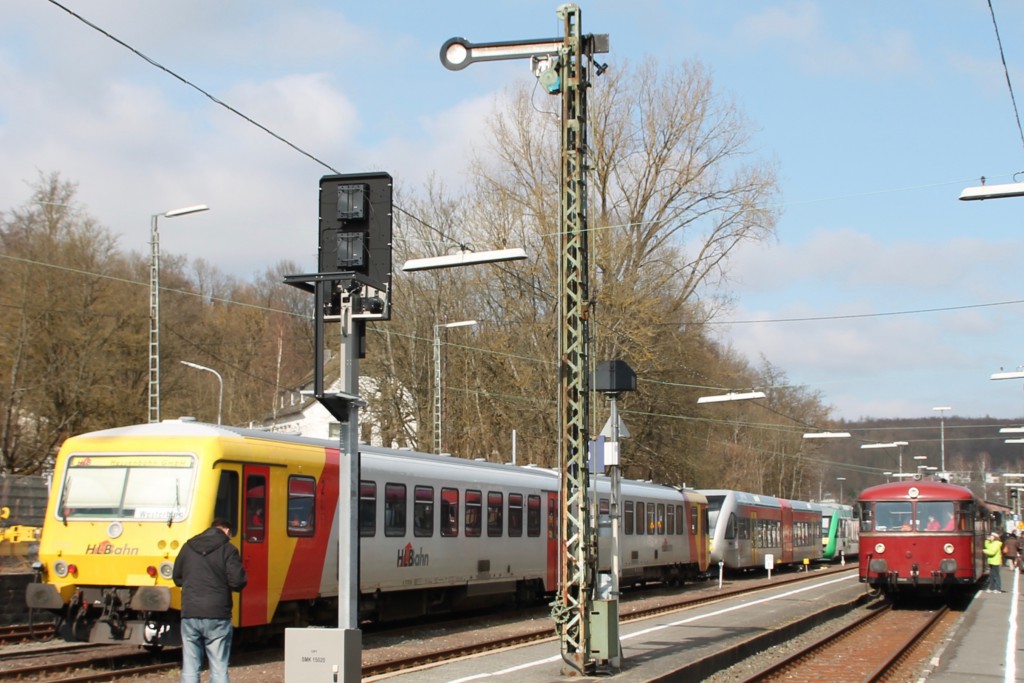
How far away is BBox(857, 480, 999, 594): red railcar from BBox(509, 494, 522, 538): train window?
8358mm

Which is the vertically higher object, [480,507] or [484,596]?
[480,507]

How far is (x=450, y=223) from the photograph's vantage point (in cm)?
4088

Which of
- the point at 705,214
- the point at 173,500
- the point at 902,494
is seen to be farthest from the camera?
the point at 705,214

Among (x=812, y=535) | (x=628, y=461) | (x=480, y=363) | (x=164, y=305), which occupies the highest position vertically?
(x=164, y=305)

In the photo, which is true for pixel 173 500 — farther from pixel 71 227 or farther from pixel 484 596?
pixel 71 227

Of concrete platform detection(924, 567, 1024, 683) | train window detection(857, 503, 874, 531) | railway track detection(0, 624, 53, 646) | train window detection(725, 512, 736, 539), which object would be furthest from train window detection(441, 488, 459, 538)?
train window detection(725, 512, 736, 539)

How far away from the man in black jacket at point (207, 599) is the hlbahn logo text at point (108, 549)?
459 cm

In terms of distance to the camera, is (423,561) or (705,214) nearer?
(423,561)

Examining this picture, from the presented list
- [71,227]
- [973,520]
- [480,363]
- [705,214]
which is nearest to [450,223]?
[480,363]

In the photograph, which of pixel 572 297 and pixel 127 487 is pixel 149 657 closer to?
pixel 127 487

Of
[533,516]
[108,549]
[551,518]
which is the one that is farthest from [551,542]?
[108,549]

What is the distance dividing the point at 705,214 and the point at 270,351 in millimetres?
35605

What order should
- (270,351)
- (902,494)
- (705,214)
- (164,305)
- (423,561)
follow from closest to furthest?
(423,561), (902,494), (705,214), (164,305), (270,351)

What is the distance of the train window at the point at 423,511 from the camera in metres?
19.0
